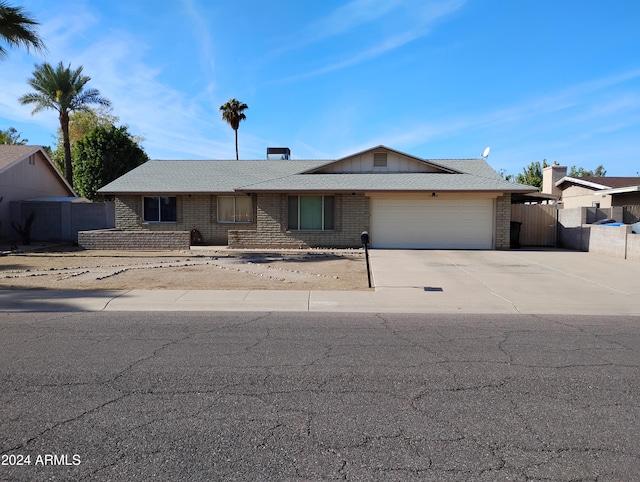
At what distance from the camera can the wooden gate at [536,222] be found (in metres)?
22.5

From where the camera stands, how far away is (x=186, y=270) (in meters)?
13.7

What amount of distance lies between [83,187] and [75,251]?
2059cm

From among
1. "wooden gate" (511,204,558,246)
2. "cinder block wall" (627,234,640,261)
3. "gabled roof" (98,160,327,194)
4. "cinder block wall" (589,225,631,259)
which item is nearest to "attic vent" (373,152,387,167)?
"gabled roof" (98,160,327,194)

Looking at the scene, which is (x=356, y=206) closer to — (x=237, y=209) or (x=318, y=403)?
(x=237, y=209)

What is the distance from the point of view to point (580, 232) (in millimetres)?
20078

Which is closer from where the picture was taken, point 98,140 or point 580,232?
point 580,232

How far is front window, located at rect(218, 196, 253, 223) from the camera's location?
75.9 ft

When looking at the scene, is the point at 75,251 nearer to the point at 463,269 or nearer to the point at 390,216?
the point at 390,216

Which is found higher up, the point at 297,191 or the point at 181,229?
the point at 297,191

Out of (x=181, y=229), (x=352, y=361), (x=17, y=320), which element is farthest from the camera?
(x=181, y=229)

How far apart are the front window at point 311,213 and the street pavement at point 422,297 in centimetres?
781

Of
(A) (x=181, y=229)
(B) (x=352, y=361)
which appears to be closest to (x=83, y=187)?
(A) (x=181, y=229)

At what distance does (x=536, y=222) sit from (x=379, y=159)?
8.17 m

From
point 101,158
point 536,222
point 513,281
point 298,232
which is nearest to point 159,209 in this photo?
point 298,232
